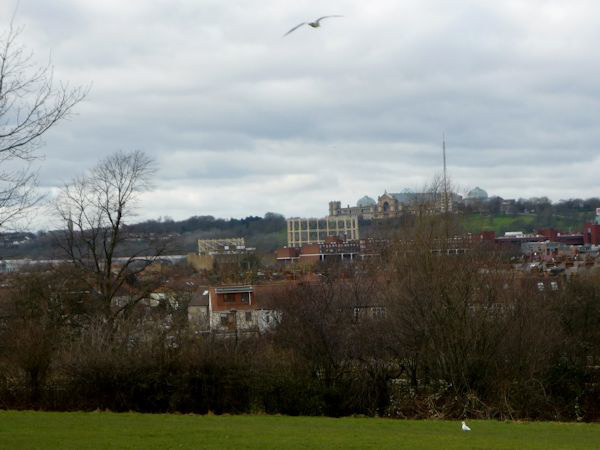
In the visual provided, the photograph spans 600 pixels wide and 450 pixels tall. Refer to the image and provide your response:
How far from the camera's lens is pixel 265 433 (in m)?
18.5

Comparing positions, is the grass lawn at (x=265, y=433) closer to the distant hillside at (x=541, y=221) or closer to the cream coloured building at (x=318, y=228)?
the distant hillside at (x=541, y=221)

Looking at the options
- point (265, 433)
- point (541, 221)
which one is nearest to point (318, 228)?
point (541, 221)

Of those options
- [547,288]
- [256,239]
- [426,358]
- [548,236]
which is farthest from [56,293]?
[256,239]

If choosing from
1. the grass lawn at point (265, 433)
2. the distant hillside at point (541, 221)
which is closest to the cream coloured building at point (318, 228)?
the distant hillside at point (541, 221)

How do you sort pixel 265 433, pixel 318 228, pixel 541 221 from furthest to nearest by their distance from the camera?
pixel 318 228
pixel 541 221
pixel 265 433

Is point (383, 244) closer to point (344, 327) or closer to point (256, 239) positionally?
point (344, 327)

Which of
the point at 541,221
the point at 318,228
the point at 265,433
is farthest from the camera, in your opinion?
the point at 318,228

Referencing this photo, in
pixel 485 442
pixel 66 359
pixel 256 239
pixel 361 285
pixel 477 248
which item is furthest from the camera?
pixel 256 239

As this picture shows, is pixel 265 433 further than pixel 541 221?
No

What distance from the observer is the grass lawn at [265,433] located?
16.1 metres

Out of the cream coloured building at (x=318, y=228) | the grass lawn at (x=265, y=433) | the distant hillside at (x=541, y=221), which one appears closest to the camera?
the grass lawn at (x=265, y=433)

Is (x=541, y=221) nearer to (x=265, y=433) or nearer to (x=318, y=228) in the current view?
(x=318, y=228)

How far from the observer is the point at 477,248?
108 feet

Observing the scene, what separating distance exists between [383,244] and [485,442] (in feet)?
84.8
